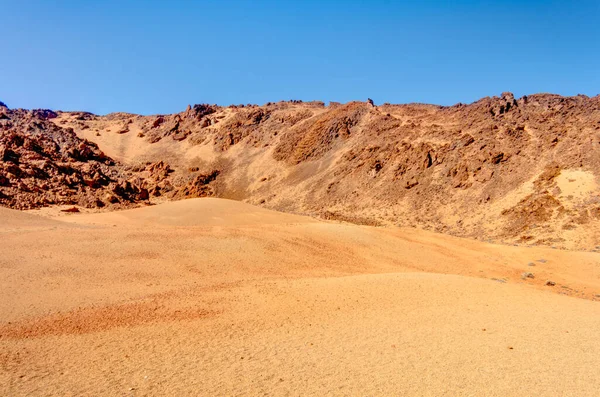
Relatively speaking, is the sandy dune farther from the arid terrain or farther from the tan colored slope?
the tan colored slope

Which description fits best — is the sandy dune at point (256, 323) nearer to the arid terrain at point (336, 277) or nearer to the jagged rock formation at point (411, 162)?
the arid terrain at point (336, 277)

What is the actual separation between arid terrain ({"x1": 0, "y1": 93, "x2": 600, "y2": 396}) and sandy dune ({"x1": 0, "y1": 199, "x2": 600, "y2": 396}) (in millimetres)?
47

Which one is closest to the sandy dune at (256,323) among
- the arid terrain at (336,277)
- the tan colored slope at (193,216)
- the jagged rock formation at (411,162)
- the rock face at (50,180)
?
the arid terrain at (336,277)

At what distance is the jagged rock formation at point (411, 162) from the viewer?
25.8 m

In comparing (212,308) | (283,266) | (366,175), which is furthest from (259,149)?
(212,308)

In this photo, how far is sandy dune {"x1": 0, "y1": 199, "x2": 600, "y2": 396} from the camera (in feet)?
19.1

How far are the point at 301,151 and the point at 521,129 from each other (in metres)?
21.6

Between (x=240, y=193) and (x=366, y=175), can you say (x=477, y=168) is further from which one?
(x=240, y=193)

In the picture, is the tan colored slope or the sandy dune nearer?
the sandy dune

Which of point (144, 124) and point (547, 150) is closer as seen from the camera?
point (547, 150)

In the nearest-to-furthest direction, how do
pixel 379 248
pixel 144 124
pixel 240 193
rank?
pixel 379 248 < pixel 240 193 < pixel 144 124

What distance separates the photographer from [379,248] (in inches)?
684

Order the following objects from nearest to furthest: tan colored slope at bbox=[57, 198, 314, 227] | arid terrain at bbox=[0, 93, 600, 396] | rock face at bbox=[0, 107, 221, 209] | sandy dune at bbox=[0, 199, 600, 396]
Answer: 1. sandy dune at bbox=[0, 199, 600, 396]
2. arid terrain at bbox=[0, 93, 600, 396]
3. tan colored slope at bbox=[57, 198, 314, 227]
4. rock face at bbox=[0, 107, 221, 209]

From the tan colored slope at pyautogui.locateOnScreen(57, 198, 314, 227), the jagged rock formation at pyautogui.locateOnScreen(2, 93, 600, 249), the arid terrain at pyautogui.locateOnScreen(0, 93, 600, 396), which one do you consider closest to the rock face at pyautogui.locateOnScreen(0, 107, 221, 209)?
the arid terrain at pyautogui.locateOnScreen(0, 93, 600, 396)
